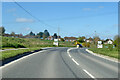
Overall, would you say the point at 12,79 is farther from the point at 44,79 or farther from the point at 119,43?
the point at 119,43

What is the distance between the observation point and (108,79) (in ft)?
32.8

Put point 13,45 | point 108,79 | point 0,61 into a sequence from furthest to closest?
point 13,45 < point 0,61 < point 108,79

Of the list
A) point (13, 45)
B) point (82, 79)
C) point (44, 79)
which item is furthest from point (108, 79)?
point (13, 45)

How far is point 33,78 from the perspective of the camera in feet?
31.9

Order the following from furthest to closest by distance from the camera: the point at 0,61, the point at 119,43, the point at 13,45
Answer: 1. the point at 13,45
2. the point at 119,43
3. the point at 0,61

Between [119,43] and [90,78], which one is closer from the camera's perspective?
[90,78]

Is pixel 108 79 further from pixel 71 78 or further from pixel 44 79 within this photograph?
pixel 44 79

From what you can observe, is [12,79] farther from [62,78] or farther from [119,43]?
[119,43]

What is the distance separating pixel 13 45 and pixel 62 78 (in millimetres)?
47361

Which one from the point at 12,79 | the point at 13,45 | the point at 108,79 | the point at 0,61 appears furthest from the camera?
the point at 13,45

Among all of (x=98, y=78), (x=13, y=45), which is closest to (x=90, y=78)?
(x=98, y=78)

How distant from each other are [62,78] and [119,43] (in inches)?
1255

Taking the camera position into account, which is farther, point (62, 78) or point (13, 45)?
point (13, 45)

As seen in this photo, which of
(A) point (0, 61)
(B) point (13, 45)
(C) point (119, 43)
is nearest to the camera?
(A) point (0, 61)
